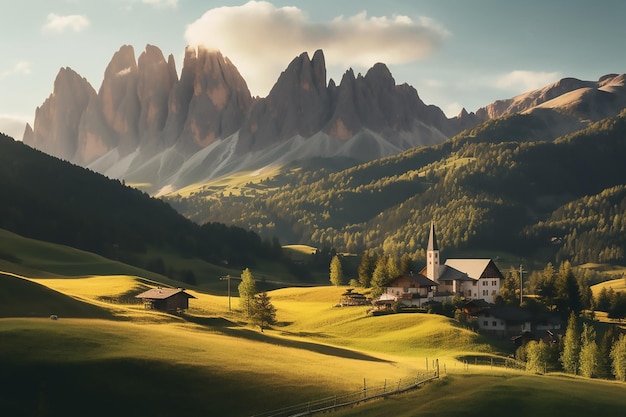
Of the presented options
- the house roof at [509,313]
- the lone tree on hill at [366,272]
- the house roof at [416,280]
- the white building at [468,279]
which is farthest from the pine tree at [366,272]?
the house roof at [509,313]

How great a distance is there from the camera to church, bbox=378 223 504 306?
154250 millimetres

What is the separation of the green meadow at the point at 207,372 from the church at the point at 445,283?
3678 centimetres

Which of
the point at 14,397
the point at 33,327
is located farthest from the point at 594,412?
the point at 33,327

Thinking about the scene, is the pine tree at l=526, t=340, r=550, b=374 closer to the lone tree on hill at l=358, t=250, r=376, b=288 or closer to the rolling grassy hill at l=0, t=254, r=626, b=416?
the rolling grassy hill at l=0, t=254, r=626, b=416

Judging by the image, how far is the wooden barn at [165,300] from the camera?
126 metres

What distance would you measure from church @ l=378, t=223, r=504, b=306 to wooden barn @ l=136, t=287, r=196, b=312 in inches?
1757

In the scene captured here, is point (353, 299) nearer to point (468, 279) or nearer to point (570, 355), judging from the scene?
point (468, 279)

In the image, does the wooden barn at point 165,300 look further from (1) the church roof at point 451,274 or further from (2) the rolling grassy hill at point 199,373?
(1) the church roof at point 451,274

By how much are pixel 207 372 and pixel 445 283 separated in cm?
10573

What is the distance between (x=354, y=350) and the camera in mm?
110062

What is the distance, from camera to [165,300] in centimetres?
12581

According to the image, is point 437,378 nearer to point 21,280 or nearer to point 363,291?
point 21,280

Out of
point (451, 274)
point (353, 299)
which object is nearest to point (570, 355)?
point (451, 274)

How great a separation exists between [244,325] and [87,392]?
67100 mm
